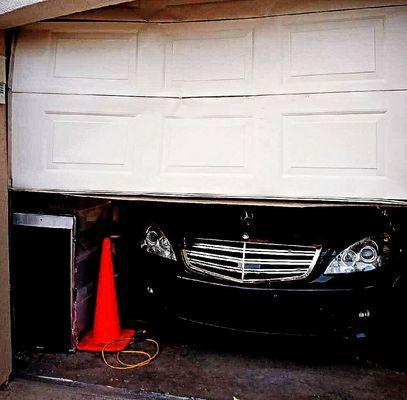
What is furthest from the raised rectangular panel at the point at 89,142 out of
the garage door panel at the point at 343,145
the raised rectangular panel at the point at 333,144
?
the raised rectangular panel at the point at 333,144

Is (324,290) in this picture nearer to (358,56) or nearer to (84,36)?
(358,56)

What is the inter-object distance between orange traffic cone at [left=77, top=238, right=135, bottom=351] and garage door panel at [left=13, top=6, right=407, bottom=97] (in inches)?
61.5

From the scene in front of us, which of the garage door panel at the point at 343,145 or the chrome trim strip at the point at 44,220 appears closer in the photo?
the garage door panel at the point at 343,145

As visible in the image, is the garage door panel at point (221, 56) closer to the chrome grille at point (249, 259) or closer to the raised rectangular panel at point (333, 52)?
the raised rectangular panel at point (333, 52)

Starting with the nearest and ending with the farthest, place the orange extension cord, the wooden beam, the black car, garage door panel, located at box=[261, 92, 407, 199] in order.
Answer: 1. the wooden beam
2. garage door panel, located at box=[261, 92, 407, 199]
3. the black car
4. the orange extension cord

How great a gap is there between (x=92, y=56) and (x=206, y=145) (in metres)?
1.24

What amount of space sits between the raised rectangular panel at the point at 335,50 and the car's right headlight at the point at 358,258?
1.29 meters

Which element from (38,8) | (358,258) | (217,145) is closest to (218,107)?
(217,145)

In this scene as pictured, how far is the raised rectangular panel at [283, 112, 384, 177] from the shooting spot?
314 centimetres

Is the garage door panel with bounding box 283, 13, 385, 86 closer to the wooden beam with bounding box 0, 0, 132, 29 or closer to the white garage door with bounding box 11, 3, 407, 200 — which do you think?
the white garage door with bounding box 11, 3, 407, 200

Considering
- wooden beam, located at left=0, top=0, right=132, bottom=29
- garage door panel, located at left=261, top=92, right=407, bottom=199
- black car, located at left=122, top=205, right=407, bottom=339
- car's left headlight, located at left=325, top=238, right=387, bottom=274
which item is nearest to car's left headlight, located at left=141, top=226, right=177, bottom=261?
black car, located at left=122, top=205, right=407, bottom=339

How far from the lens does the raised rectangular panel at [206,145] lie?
3.37 metres

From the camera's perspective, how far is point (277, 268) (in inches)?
134

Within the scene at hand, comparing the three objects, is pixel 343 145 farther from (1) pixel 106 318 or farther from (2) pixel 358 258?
(1) pixel 106 318
